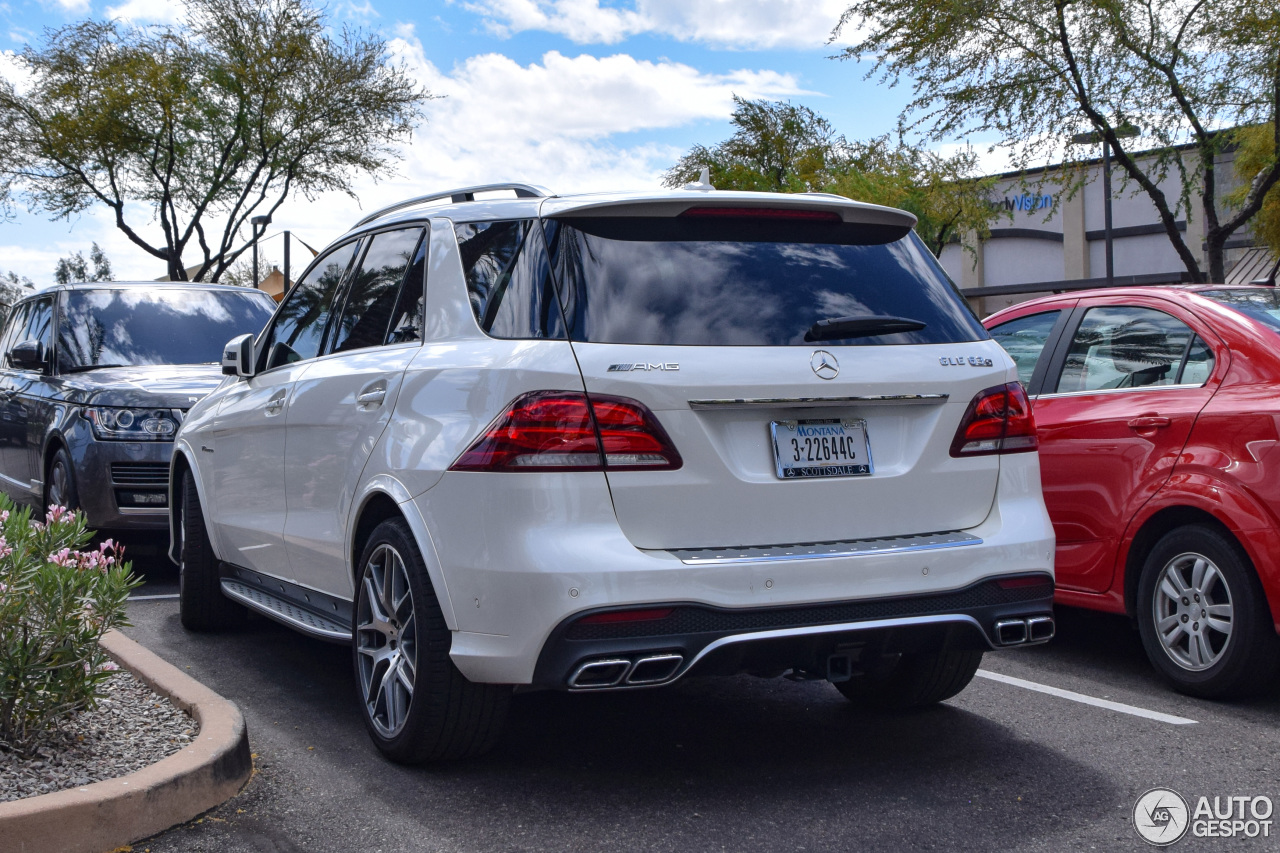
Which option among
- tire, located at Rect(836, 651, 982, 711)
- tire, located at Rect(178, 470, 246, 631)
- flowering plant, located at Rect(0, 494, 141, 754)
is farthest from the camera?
tire, located at Rect(178, 470, 246, 631)

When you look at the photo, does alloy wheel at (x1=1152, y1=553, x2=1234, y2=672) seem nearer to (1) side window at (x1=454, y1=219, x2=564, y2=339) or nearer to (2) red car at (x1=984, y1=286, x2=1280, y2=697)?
(2) red car at (x1=984, y1=286, x2=1280, y2=697)

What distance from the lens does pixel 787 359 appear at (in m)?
3.87

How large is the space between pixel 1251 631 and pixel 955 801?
68.8 inches

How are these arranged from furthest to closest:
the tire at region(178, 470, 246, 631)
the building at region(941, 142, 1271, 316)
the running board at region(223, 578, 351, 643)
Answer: the building at region(941, 142, 1271, 316)
the tire at region(178, 470, 246, 631)
the running board at region(223, 578, 351, 643)

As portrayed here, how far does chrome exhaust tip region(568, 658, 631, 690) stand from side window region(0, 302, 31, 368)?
850 centimetres

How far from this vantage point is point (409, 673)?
417 centimetres

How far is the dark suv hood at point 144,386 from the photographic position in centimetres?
838

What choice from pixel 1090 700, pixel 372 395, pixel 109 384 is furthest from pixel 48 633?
pixel 109 384

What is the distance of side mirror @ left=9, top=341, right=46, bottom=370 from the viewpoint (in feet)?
29.9

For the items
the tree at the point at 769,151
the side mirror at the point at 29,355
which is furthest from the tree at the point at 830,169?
the side mirror at the point at 29,355

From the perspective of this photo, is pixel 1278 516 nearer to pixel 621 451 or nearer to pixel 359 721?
pixel 621 451

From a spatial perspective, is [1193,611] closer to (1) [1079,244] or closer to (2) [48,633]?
(2) [48,633]

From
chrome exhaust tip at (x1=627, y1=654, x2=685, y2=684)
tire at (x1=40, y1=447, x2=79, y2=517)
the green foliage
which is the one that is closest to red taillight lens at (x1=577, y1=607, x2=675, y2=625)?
chrome exhaust tip at (x1=627, y1=654, x2=685, y2=684)

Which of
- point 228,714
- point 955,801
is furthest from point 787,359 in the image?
point 228,714
